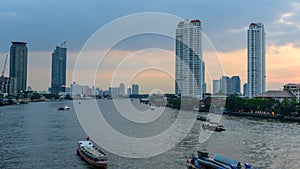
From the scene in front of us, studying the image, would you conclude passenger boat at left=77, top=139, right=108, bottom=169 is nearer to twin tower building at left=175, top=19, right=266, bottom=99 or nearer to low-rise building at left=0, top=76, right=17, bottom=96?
twin tower building at left=175, top=19, right=266, bottom=99

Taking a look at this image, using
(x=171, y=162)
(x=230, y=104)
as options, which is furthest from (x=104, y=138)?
(x=230, y=104)

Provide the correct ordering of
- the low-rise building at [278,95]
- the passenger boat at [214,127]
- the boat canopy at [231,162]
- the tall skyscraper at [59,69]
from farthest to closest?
the tall skyscraper at [59,69]
the low-rise building at [278,95]
the passenger boat at [214,127]
the boat canopy at [231,162]

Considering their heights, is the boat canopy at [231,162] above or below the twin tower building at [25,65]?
below

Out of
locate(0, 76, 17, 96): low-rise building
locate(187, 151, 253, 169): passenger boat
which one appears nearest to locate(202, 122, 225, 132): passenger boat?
locate(187, 151, 253, 169): passenger boat

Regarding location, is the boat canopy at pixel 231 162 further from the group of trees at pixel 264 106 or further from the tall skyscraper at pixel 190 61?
the tall skyscraper at pixel 190 61

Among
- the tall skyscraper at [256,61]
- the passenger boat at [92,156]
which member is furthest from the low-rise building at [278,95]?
the passenger boat at [92,156]

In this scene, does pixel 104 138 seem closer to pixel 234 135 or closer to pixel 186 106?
pixel 234 135
